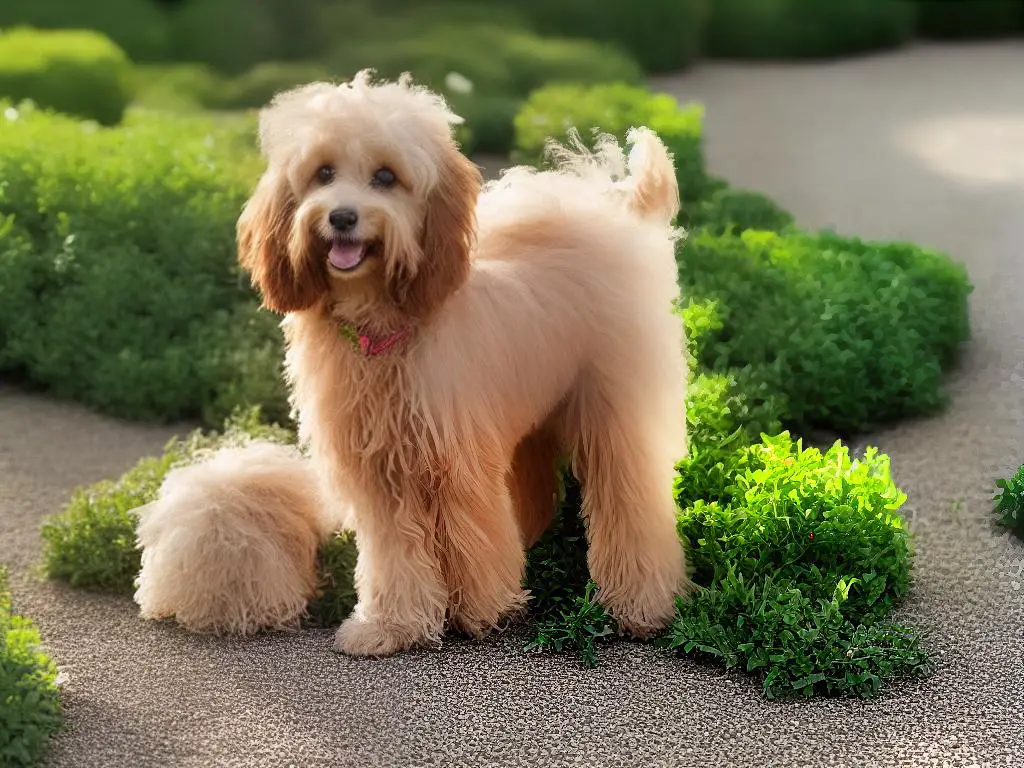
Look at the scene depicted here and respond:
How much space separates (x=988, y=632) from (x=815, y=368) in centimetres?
173

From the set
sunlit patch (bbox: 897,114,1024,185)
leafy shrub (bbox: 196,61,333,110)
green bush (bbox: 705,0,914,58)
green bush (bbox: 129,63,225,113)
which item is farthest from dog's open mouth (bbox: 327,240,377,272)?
green bush (bbox: 705,0,914,58)

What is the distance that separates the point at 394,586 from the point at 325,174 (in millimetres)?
1278

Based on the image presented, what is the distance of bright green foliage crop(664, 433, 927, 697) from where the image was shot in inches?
153

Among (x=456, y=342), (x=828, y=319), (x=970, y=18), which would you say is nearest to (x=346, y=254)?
(x=456, y=342)

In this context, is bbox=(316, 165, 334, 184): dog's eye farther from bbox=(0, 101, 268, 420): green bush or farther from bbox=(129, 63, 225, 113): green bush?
bbox=(129, 63, 225, 113): green bush

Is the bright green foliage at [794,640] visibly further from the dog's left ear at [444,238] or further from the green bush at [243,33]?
the green bush at [243,33]

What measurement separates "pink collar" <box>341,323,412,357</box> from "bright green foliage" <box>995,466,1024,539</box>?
7.78 feet

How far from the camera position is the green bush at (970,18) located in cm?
1416

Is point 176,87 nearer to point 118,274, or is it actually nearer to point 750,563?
point 118,274

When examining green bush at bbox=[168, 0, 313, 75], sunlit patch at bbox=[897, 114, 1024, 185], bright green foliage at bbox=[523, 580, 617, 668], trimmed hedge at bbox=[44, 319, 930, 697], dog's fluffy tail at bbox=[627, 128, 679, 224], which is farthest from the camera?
green bush at bbox=[168, 0, 313, 75]

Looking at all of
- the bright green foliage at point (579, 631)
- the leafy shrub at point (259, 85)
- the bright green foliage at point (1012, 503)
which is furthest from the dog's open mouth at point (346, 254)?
the leafy shrub at point (259, 85)

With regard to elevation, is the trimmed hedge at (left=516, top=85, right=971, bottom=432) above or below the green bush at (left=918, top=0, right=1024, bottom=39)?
below

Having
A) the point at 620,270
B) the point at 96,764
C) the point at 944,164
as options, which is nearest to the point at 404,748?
the point at 96,764

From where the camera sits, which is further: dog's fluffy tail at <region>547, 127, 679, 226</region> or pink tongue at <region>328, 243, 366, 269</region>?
dog's fluffy tail at <region>547, 127, 679, 226</region>
